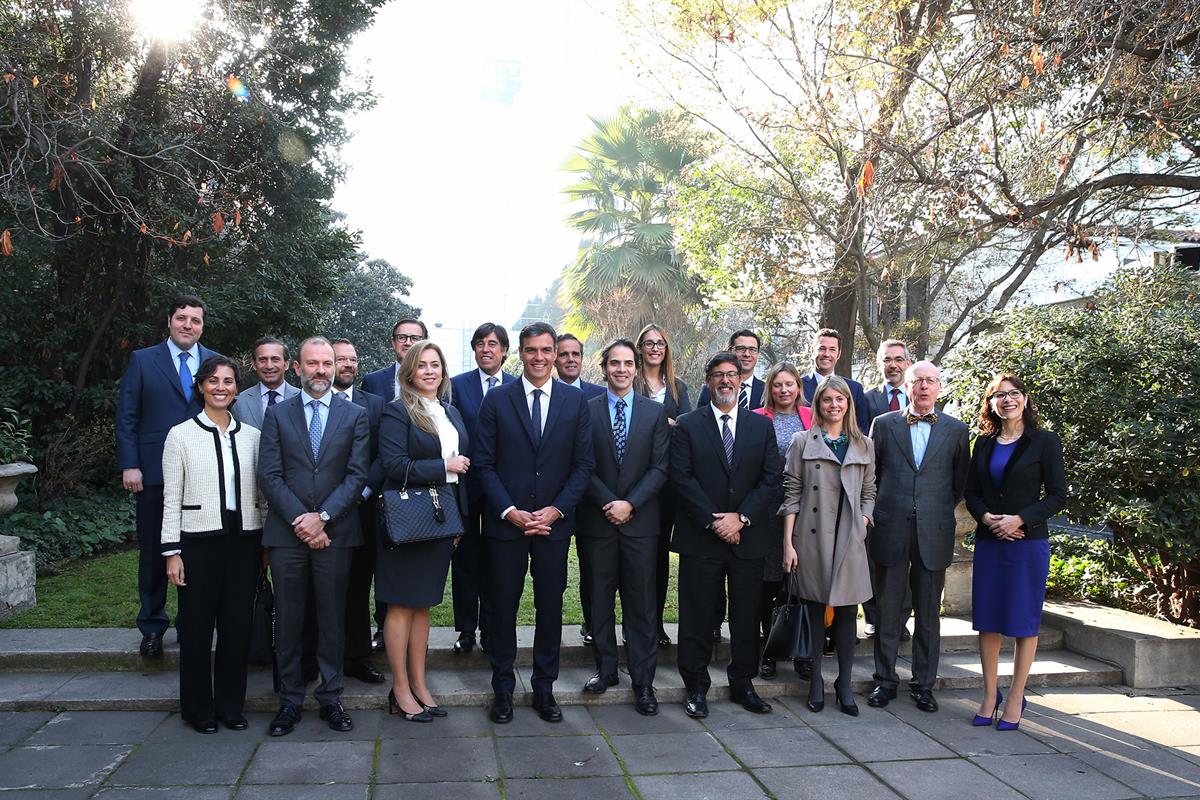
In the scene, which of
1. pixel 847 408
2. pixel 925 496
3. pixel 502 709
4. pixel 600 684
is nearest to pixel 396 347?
pixel 502 709


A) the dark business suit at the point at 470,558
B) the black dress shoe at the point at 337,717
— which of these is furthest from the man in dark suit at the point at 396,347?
the black dress shoe at the point at 337,717

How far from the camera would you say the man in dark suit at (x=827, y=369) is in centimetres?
594

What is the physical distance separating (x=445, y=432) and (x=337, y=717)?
1.57 m

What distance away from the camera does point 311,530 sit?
4.36 m

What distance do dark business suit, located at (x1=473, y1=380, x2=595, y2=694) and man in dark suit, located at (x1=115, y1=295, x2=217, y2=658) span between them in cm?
185

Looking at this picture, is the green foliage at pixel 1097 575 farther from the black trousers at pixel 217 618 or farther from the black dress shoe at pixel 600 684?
the black trousers at pixel 217 618

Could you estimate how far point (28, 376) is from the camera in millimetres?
9703

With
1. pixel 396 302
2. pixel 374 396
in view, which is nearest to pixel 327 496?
pixel 374 396

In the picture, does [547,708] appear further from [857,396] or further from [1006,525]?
[857,396]

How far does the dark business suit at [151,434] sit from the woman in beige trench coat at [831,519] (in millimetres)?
3586

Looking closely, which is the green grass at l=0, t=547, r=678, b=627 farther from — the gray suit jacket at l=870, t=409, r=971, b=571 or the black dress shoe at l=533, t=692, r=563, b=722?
the gray suit jacket at l=870, t=409, r=971, b=571

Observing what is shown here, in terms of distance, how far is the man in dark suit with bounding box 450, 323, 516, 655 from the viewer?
205 inches

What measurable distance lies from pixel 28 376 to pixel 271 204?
363 centimetres

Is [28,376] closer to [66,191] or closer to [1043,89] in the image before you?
[66,191]
